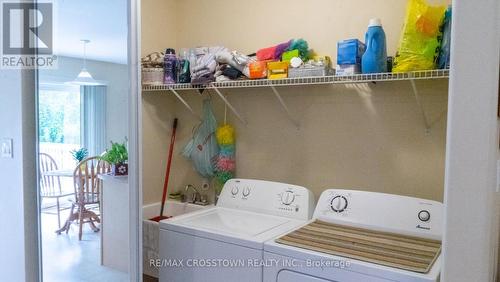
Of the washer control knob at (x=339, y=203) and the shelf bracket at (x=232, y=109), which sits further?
the shelf bracket at (x=232, y=109)

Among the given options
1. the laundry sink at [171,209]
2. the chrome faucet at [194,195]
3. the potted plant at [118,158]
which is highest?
the potted plant at [118,158]

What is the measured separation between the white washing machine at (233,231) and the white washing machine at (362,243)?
Answer: 10cm

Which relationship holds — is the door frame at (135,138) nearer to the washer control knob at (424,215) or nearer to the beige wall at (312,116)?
the beige wall at (312,116)

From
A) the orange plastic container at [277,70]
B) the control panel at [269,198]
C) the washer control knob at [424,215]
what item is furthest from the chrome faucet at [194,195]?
the washer control knob at [424,215]

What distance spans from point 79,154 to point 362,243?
67.3 inches

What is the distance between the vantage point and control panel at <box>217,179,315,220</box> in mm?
2295

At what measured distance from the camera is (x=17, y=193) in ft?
7.58

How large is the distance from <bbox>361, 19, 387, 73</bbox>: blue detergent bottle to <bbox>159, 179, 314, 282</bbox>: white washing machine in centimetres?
84

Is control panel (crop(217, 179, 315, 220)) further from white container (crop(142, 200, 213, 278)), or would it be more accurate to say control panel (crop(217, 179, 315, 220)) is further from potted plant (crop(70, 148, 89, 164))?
potted plant (crop(70, 148, 89, 164))

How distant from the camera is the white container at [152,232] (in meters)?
2.66

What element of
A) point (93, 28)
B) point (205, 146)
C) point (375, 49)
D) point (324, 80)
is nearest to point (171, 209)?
point (205, 146)

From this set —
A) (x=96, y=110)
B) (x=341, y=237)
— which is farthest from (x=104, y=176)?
(x=341, y=237)

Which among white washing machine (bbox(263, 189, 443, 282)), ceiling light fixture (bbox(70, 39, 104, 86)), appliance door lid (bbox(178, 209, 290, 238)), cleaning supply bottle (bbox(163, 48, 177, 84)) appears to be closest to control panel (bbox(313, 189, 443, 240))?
white washing machine (bbox(263, 189, 443, 282))

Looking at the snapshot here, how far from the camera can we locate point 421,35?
181 cm
